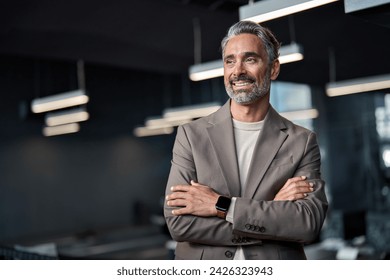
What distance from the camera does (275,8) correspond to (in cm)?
314

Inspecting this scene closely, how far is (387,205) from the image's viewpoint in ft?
31.6

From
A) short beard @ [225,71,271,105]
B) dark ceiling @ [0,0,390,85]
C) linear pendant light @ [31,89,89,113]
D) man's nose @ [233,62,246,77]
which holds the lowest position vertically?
short beard @ [225,71,271,105]

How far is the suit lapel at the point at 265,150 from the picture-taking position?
2.04 meters

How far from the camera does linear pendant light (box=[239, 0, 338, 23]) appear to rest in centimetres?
302

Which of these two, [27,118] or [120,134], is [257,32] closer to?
[27,118]

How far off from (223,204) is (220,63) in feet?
8.89

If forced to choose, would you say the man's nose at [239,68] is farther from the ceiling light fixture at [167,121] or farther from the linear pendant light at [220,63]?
the ceiling light fixture at [167,121]

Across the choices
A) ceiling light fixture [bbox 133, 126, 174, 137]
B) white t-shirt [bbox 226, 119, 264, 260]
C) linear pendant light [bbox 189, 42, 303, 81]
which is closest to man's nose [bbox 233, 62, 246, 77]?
white t-shirt [bbox 226, 119, 264, 260]

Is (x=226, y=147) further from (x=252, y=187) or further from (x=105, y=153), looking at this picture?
(x=105, y=153)

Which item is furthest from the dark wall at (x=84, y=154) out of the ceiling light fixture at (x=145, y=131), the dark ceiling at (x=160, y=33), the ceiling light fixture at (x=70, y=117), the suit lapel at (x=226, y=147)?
the suit lapel at (x=226, y=147)

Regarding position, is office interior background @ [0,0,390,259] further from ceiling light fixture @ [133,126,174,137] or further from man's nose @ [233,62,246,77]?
man's nose @ [233,62,246,77]

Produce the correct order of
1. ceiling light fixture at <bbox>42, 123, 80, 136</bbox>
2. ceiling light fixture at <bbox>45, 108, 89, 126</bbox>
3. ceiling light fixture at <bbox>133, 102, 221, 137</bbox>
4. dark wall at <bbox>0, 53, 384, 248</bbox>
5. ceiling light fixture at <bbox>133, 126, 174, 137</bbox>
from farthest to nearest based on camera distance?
ceiling light fixture at <bbox>133, 126, 174, 137</bbox> → ceiling light fixture at <bbox>42, 123, 80, 136</bbox> → dark wall at <bbox>0, 53, 384, 248</bbox> → ceiling light fixture at <bbox>45, 108, 89, 126</bbox> → ceiling light fixture at <bbox>133, 102, 221, 137</bbox>

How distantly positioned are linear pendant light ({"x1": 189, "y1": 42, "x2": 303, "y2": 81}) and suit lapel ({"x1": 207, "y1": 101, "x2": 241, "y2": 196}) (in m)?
1.67

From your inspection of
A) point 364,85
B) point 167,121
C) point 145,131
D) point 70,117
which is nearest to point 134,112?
point 145,131
